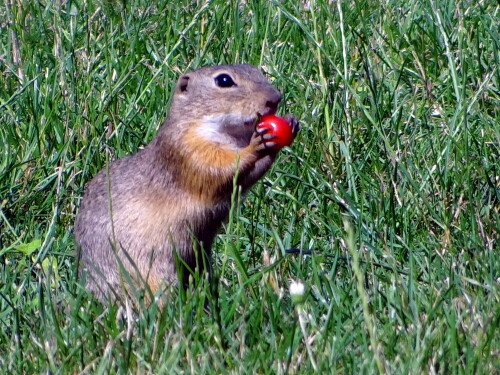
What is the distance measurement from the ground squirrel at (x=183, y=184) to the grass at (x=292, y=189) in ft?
0.59

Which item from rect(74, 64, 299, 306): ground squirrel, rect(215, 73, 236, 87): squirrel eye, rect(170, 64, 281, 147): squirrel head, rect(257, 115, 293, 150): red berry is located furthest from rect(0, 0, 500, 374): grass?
rect(215, 73, 236, 87): squirrel eye

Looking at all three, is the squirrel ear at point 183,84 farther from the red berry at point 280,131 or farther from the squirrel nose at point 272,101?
the red berry at point 280,131

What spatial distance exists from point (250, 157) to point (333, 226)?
23.3 inches

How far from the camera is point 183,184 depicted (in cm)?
414

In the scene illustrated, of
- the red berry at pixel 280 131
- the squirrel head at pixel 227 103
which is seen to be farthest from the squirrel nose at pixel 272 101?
the red berry at pixel 280 131

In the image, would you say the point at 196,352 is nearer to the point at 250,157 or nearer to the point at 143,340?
the point at 143,340

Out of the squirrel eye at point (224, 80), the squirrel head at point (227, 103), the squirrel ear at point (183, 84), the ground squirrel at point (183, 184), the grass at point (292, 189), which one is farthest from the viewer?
the squirrel ear at point (183, 84)

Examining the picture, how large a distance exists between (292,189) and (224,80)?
2.72 feet

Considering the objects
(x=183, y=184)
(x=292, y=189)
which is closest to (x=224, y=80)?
(x=183, y=184)

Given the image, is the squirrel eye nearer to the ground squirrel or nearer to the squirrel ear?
the ground squirrel

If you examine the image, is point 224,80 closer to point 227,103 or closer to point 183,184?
point 227,103

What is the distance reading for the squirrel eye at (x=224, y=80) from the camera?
4.24 m

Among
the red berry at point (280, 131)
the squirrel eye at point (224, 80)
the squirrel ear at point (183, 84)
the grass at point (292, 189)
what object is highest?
the squirrel eye at point (224, 80)

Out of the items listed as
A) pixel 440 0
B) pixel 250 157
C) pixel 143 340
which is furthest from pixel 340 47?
pixel 143 340
